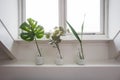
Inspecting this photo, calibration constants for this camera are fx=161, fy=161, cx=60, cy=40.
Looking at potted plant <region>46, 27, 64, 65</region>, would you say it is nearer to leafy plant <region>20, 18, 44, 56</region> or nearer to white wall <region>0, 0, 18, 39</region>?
leafy plant <region>20, 18, 44, 56</region>

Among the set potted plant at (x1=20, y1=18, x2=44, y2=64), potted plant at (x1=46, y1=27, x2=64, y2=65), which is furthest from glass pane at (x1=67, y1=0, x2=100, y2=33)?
potted plant at (x1=20, y1=18, x2=44, y2=64)

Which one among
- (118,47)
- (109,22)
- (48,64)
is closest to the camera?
(118,47)

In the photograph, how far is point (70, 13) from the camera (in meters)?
2.01

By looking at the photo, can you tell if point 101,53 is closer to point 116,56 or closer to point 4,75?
point 116,56

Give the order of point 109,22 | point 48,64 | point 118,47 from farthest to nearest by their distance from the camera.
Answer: point 109,22, point 48,64, point 118,47

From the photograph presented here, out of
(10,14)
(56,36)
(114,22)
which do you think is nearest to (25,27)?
(10,14)

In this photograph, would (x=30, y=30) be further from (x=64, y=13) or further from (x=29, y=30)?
(x=64, y=13)

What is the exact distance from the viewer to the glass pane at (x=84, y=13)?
201 centimetres

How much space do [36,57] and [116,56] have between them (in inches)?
34.7

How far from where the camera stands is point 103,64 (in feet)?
5.68

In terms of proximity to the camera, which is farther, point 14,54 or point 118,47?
point 14,54

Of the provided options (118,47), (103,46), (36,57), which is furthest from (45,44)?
(118,47)

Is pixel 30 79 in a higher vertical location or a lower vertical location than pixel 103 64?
lower

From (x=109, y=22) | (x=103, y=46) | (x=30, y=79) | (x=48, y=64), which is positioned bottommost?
(x=30, y=79)
